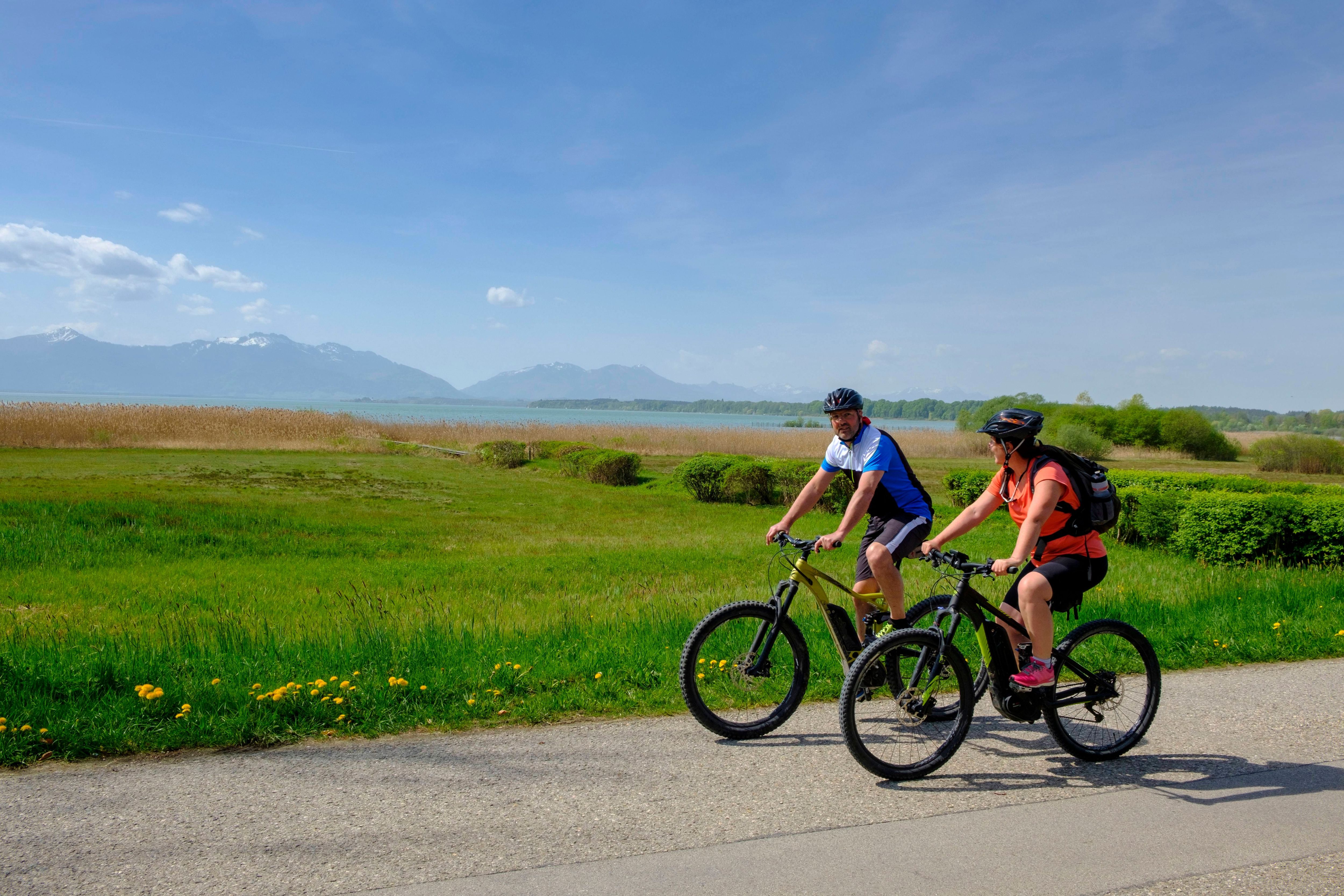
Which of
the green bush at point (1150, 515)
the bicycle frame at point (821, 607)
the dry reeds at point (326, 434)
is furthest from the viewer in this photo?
the dry reeds at point (326, 434)

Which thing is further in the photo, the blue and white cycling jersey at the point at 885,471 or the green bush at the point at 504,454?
the green bush at the point at 504,454

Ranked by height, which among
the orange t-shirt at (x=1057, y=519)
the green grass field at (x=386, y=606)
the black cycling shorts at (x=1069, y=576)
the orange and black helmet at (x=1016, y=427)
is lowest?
the green grass field at (x=386, y=606)

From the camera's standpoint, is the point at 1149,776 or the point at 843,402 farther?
the point at 843,402

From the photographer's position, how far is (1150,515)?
1497 cm

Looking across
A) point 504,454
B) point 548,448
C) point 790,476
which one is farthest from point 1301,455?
point 504,454

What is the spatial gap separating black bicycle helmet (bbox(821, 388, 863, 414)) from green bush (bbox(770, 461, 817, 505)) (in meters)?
16.9

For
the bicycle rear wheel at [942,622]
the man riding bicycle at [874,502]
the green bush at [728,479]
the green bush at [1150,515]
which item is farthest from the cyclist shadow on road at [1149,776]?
the green bush at [728,479]

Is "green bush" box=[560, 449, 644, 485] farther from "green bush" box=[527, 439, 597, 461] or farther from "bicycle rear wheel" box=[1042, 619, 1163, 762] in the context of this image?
"bicycle rear wheel" box=[1042, 619, 1163, 762]

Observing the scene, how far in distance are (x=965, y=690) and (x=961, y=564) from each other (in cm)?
69

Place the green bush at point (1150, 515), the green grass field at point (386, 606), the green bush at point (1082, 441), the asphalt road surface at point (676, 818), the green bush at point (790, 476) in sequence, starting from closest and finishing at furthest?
the asphalt road surface at point (676, 818) → the green grass field at point (386, 606) → the green bush at point (1150, 515) → the green bush at point (790, 476) → the green bush at point (1082, 441)

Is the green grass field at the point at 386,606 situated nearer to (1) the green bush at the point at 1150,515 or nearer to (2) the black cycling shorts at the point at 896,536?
(1) the green bush at the point at 1150,515

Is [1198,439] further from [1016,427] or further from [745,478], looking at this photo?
[1016,427]

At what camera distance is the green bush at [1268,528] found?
38.8ft

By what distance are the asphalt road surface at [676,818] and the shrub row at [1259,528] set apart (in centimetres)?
887
